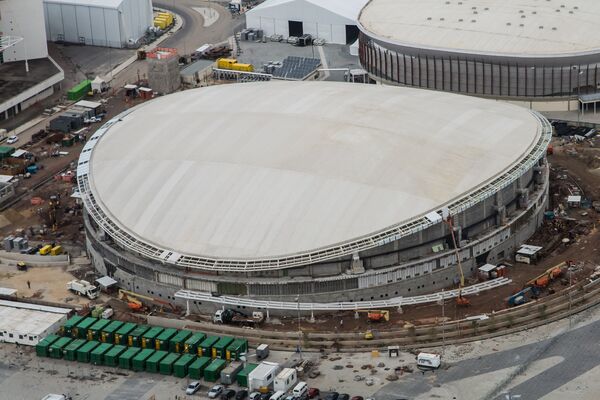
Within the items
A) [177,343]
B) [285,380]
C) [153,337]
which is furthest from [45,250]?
[285,380]

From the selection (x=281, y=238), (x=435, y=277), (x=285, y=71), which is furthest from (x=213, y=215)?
(x=285, y=71)

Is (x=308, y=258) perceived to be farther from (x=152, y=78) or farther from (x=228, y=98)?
(x=152, y=78)

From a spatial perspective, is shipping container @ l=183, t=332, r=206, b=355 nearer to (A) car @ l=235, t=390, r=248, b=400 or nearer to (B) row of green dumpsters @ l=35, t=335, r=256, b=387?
(B) row of green dumpsters @ l=35, t=335, r=256, b=387

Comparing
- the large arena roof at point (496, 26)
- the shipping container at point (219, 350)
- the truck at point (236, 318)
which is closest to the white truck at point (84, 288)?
the truck at point (236, 318)

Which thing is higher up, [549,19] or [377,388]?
[549,19]

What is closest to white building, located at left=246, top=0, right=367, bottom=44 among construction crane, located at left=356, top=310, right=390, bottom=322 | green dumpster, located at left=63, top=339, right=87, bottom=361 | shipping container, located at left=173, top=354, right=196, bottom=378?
construction crane, located at left=356, top=310, right=390, bottom=322

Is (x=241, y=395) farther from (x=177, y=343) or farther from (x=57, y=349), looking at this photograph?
(x=57, y=349)

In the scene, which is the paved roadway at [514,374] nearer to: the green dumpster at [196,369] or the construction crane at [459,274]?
the construction crane at [459,274]
